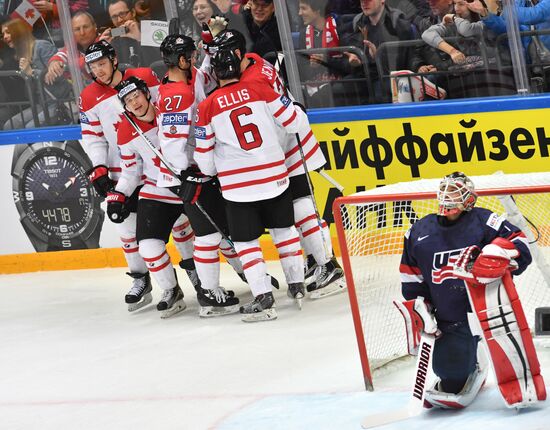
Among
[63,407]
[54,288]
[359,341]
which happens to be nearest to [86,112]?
[54,288]

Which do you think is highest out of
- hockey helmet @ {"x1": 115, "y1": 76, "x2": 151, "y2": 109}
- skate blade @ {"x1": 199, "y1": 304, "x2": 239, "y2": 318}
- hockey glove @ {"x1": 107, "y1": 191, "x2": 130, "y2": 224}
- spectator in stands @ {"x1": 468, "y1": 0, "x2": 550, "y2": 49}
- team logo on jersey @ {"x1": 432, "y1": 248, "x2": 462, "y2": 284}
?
hockey helmet @ {"x1": 115, "y1": 76, "x2": 151, "y2": 109}

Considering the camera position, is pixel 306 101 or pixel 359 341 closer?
pixel 359 341

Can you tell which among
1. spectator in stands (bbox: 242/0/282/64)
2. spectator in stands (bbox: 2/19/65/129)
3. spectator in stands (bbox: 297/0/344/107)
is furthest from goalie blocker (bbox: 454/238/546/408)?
spectator in stands (bbox: 2/19/65/129)

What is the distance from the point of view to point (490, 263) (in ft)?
12.4

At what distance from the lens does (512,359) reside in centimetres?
388

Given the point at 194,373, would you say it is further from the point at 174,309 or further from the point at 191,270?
the point at 191,270

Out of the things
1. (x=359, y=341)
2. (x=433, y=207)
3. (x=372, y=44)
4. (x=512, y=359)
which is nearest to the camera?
(x=512, y=359)

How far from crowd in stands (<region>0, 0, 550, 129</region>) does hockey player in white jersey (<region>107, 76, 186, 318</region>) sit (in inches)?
49.0

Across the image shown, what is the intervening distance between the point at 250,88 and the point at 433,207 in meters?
1.18

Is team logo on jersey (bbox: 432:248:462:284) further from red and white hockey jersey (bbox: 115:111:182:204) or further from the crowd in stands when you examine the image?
the crowd in stands

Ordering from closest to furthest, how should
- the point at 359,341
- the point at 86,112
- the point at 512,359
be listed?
the point at 512,359
the point at 359,341
the point at 86,112

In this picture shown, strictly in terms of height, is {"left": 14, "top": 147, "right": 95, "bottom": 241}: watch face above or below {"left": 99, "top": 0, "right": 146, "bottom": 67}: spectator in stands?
below

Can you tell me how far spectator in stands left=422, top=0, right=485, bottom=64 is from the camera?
6.47 m

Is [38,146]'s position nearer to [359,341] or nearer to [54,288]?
[54,288]
